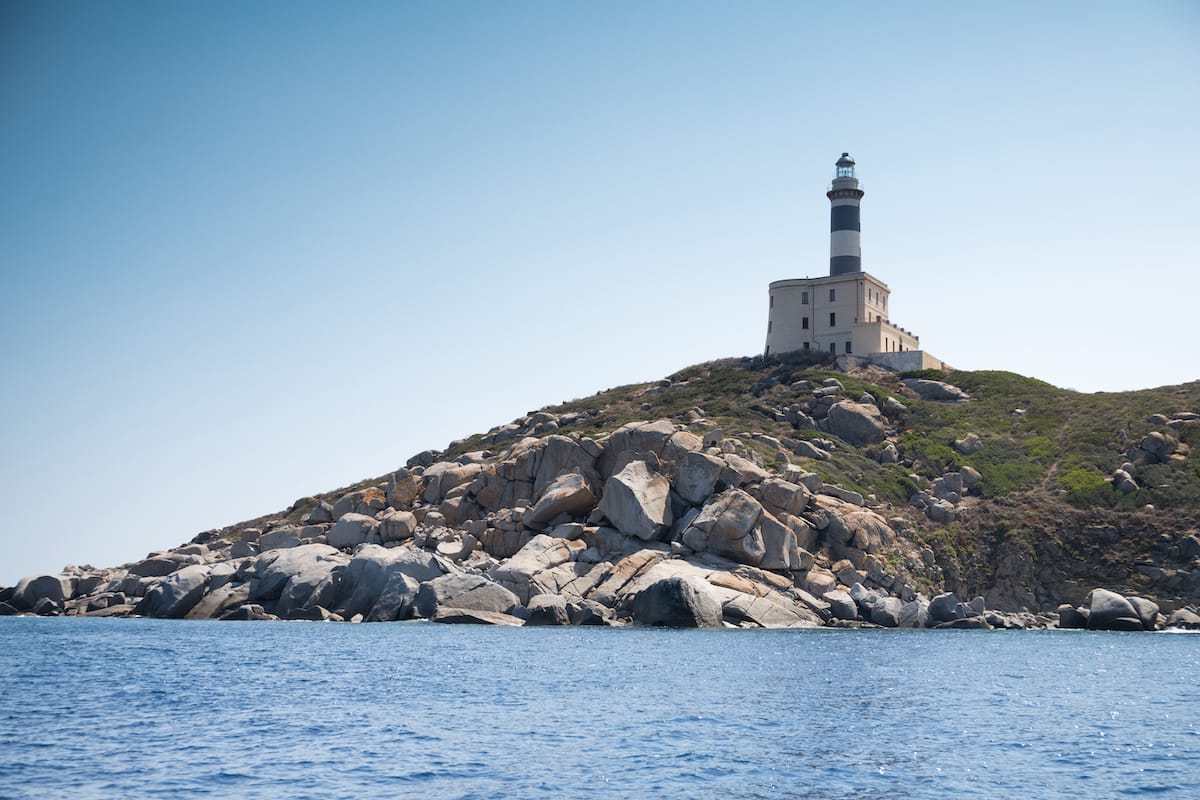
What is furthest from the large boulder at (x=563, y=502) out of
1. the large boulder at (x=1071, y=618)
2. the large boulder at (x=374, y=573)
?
the large boulder at (x=1071, y=618)

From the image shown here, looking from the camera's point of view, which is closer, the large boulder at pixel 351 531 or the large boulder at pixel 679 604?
the large boulder at pixel 679 604

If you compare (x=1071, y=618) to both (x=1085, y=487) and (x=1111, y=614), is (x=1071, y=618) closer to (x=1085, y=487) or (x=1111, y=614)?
(x=1111, y=614)

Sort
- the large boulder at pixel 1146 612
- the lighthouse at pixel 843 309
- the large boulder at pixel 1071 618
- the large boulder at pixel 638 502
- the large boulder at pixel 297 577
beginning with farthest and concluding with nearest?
the lighthouse at pixel 843 309, the large boulder at pixel 638 502, the large boulder at pixel 297 577, the large boulder at pixel 1071 618, the large boulder at pixel 1146 612

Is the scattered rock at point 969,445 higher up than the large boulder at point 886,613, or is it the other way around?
the scattered rock at point 969,445

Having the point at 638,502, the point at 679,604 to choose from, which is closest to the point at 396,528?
the point at 638,502

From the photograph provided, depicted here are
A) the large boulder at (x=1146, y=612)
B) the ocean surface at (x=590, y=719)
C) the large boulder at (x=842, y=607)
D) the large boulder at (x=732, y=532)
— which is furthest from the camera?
the large boulder at (x=732, y=532)

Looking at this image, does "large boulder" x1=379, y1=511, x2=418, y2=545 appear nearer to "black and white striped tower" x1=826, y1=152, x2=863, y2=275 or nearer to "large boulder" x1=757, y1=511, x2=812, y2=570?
"large boulder" x1=757, y1=511, x2=812, y2=570

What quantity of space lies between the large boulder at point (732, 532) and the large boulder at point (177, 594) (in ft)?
91.8

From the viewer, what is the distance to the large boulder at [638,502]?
60.5 meters

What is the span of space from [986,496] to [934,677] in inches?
1558

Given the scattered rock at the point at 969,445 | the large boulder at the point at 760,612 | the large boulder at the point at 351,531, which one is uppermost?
the scattered rock at the point at 969,445

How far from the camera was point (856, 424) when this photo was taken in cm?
8194

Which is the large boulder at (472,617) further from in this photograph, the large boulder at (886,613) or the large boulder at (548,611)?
the large boulder at (886,613)

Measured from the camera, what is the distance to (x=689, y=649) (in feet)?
139
